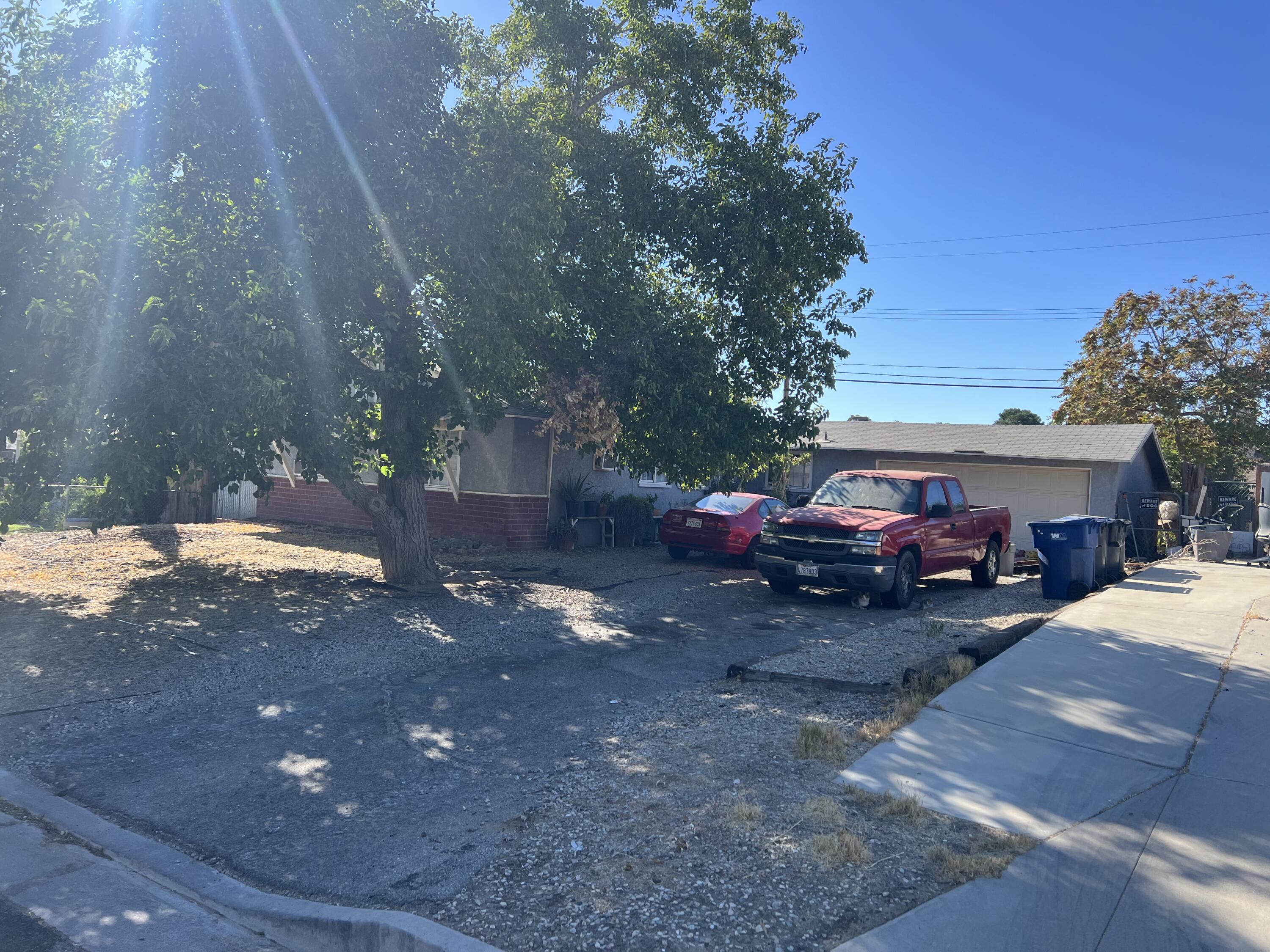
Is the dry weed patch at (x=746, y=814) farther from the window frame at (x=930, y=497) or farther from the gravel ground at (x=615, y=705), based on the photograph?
the window frame at (x=930, y=497)

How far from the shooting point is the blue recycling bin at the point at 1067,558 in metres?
13.2

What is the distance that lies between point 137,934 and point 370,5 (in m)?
9.62

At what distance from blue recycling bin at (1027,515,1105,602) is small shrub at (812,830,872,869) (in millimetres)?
10315

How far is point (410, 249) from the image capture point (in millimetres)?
10156

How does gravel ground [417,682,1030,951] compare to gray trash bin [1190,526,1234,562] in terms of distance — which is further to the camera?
gray trash bin [1190,526,1234,562]

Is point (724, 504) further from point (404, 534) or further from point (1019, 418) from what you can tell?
point (1019, 418)

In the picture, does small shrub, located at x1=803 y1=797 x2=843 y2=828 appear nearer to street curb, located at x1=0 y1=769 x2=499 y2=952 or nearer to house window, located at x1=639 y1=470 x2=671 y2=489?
street curb, located at x1=0 y1=769 x2=499 y2=952

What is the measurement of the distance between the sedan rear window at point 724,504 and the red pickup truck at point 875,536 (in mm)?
2709

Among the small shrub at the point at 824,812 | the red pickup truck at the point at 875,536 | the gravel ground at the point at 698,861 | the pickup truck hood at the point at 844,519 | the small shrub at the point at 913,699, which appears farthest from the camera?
the pickup truck hood at the point at 844,519

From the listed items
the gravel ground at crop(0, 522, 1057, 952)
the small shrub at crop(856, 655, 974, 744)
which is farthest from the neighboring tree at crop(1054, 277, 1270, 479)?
the small shrub at crop(856, 655, 974, 744)

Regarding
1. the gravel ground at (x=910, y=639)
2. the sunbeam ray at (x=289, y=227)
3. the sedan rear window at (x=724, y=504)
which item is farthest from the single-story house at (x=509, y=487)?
the sunbeam ray at (x=289, y=227)

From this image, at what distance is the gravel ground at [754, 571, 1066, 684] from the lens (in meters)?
8.08

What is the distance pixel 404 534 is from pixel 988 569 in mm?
9714

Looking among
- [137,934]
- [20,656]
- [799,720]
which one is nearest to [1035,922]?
[799,720]
